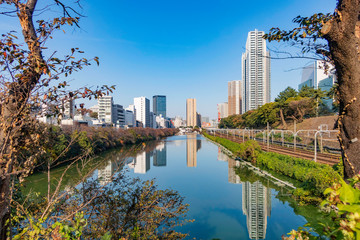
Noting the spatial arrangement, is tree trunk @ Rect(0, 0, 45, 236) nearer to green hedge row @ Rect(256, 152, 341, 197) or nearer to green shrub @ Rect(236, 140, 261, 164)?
green hedge row @ Rect(256, 152, 341, 197)

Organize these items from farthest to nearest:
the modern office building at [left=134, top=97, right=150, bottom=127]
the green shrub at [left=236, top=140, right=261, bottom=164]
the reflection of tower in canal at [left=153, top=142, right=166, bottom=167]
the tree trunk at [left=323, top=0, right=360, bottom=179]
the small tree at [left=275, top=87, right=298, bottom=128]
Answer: the modern office building at [left=134, top=97, right=150, bottom=127] → the small tree at [left=275, top=87, right=298, bottom=128] → the reflection of tower in canal at [left=153, top=142, right=166, bottom=167] → the green shrub at [left=236, top=140, right=261, bottom=164] → the tree trunk at [left=323, top=0, right=360, bottom=179]

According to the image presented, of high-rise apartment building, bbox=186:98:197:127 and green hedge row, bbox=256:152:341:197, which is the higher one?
high-rise apartment building, bbox=186:98:197:127

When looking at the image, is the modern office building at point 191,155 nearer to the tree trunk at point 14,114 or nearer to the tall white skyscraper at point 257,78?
the tree trunk at point 14,114

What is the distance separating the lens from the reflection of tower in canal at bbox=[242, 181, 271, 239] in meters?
6.20

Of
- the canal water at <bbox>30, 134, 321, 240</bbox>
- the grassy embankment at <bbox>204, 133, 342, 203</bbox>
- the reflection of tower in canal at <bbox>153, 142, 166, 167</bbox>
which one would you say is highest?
the grassy embankment at <bbox>204, 133, 342, 203</bbox>

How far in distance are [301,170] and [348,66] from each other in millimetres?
9932

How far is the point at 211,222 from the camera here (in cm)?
677

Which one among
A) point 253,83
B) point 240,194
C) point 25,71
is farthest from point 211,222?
point 253,83

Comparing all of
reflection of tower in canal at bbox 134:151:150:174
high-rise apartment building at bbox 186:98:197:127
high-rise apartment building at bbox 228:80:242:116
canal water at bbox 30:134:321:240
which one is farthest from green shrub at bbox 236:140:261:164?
high-rise apartment building at bbox 186:98:197:127

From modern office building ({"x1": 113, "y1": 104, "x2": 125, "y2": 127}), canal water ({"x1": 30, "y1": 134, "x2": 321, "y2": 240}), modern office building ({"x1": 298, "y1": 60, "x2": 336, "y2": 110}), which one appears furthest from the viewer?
modern office building ({"x1": 113, "y1": 104, "x2": 125, "y2": 127})

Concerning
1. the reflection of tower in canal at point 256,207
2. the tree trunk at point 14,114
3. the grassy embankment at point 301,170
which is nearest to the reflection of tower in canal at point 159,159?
the grassy embankment at point 301,170

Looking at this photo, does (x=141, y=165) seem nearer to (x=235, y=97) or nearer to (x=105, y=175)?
(x=105, y=175)

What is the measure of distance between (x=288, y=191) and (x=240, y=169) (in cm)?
582

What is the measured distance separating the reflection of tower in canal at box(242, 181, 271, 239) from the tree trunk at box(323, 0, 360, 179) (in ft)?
18.1
